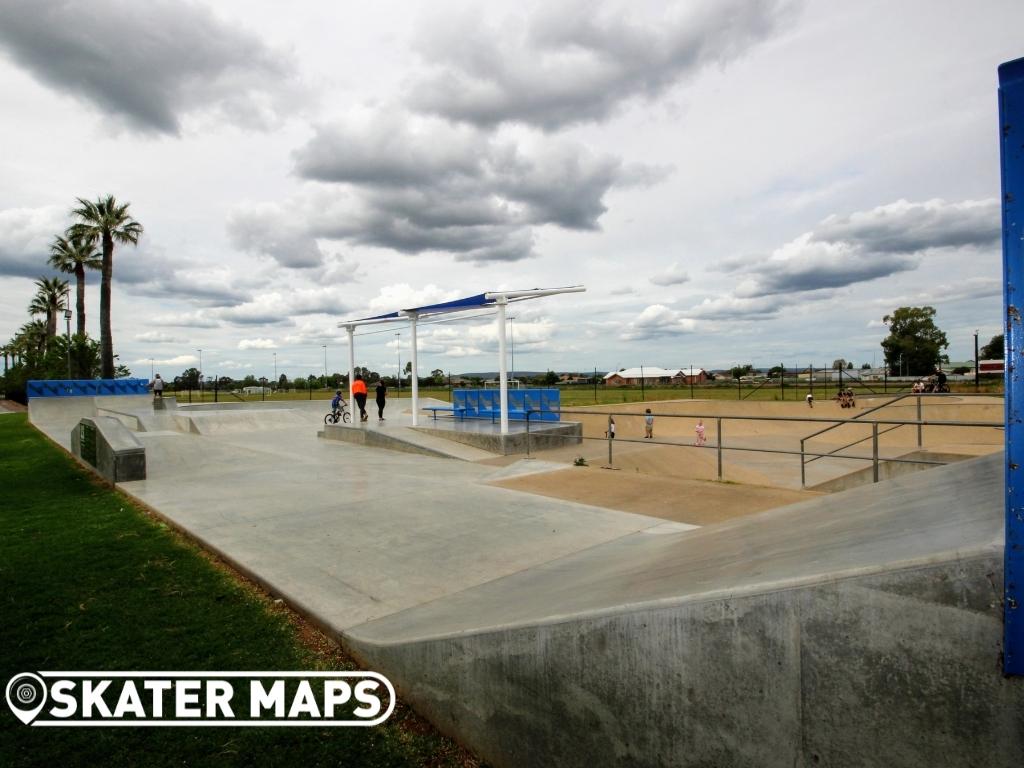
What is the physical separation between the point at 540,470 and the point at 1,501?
8089 mm

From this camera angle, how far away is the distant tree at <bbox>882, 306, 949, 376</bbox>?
67438mm

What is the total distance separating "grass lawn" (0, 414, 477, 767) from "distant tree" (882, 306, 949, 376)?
76592 millimetres

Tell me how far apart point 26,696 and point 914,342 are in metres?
82.9

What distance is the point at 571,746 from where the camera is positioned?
242 cm

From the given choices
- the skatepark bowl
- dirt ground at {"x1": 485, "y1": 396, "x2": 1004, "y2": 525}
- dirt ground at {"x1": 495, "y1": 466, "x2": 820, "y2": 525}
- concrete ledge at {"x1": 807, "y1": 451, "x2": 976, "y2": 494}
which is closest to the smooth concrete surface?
the skatepark bowl

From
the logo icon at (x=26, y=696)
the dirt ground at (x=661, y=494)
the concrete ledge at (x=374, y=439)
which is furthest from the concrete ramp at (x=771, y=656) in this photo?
the concrete ledge at (x=374, y=439)

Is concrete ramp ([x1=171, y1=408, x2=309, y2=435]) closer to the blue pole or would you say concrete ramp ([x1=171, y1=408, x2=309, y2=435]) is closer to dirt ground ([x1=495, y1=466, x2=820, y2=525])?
dirt ground ([x1=495, y1=466, x2=820, y2=525])

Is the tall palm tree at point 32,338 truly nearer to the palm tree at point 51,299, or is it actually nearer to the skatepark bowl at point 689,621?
the palm tree at point 51,299

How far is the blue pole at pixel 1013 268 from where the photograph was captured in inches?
63.4

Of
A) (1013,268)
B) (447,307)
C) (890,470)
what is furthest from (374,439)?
(1013,268)

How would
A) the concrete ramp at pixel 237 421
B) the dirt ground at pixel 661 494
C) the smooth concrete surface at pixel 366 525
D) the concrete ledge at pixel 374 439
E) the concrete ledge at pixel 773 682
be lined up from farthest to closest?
the concrete ramp at pixel 237 421 < the concrete ledge at pixel 374 439 < the dirt ground at pixel 661 494 < the smooth concrete surface at pixel 366 525 < the concrete ledge at pixel 773 682

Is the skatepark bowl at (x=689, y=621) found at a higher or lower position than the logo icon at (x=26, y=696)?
higher

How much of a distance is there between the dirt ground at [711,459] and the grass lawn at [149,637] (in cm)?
431

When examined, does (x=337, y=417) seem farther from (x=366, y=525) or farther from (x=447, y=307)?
(x=366, y=525)
